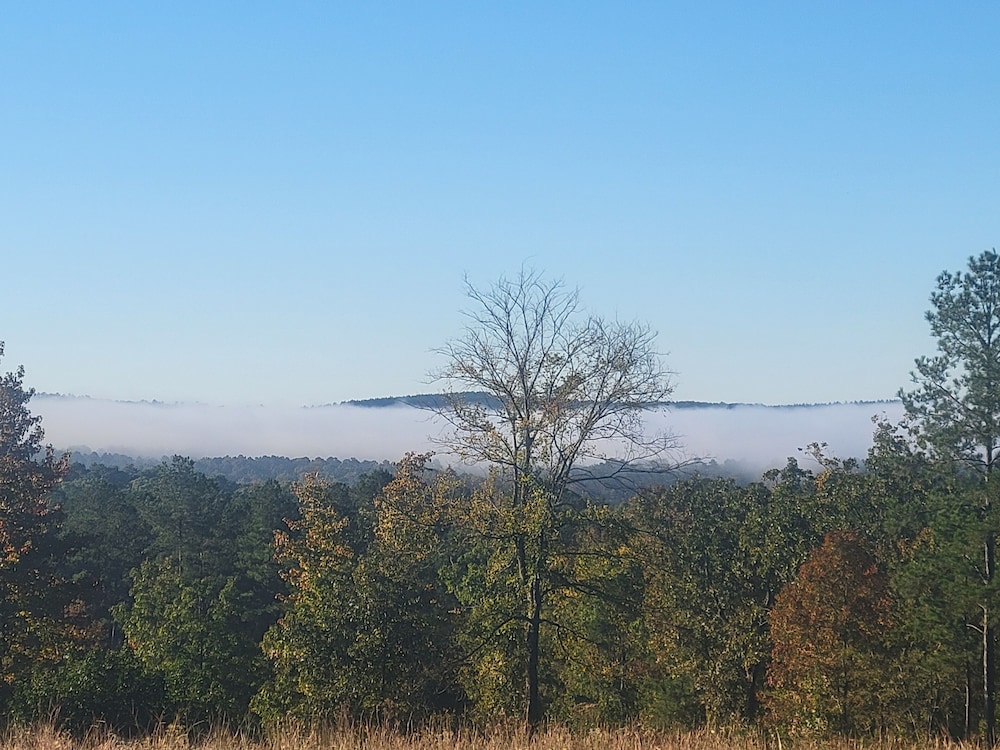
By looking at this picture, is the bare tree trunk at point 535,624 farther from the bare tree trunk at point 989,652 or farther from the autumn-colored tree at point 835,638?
the bare tree trunk at point 989,652

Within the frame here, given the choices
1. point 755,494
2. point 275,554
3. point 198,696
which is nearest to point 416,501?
point 275,554

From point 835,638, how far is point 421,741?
1148 inches

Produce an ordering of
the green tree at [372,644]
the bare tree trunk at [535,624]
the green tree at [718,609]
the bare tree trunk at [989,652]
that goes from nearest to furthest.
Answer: the bare tree trunk at [535,624] → the green tree at [372,644] → the bare tree trunk at [989,652] → the green tree at [718,609]

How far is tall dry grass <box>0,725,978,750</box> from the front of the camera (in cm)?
905

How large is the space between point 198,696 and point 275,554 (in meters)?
18.1

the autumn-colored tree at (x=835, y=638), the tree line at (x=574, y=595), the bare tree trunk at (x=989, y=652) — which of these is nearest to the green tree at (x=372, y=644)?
the tree line at (x=574, y=595)

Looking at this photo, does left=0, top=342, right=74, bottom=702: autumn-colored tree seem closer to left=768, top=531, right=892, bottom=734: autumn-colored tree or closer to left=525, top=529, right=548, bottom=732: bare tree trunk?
left=525, top=529, right=548, bottom=732: bare tree trunk

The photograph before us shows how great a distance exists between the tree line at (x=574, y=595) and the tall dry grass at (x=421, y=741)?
7.49 m

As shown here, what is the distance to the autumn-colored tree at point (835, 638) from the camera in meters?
34.5

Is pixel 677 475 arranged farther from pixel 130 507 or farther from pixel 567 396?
pixel 130 507

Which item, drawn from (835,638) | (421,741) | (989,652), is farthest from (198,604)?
(421,741)

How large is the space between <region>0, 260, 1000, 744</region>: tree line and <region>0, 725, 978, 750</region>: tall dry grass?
7.49m

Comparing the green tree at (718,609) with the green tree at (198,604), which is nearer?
the green tree at (198,604)

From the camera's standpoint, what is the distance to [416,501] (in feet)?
156
